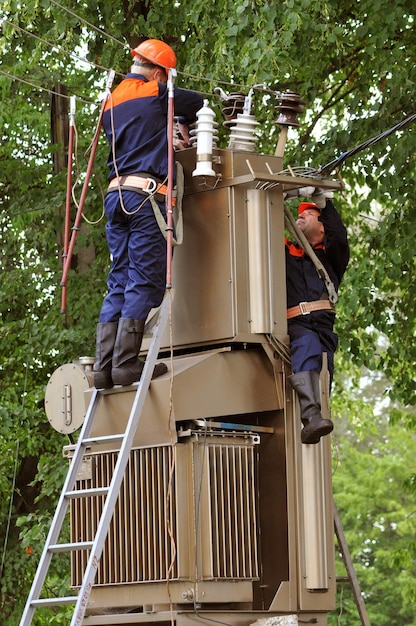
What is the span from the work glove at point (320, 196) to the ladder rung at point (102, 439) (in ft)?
6.66

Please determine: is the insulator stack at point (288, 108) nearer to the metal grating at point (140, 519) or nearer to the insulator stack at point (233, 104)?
the insulator stack at point (233, 104)

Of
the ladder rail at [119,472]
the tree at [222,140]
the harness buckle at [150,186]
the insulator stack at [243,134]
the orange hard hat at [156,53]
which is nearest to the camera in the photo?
the ladder rail at [119,472]

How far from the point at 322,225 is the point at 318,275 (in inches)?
17.1

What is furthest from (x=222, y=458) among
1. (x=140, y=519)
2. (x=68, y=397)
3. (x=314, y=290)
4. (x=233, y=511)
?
(x=68, y=397)

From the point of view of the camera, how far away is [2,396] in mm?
15398

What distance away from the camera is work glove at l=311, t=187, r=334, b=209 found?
866 centimetres

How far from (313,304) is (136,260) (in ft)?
4.06

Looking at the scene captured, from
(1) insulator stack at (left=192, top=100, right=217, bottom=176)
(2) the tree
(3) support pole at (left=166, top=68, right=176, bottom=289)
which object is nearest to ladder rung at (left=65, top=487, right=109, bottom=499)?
(3) support pole at (left=166, top=68, right=176, bottom=289)

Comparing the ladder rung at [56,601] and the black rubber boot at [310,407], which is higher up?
the black rubber boot at [310,407]

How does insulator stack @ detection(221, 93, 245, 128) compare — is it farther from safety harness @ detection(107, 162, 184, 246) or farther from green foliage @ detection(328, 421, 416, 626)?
green foliage @ detection(328, 421, 416, 626)

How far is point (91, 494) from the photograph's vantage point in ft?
25.3

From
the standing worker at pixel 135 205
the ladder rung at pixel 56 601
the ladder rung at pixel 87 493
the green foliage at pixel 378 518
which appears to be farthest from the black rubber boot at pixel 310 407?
the green foliage at pixel 378 518

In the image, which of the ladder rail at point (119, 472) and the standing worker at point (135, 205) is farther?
the standing worker at point (135, 205)

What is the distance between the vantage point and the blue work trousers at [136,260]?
7855mm
